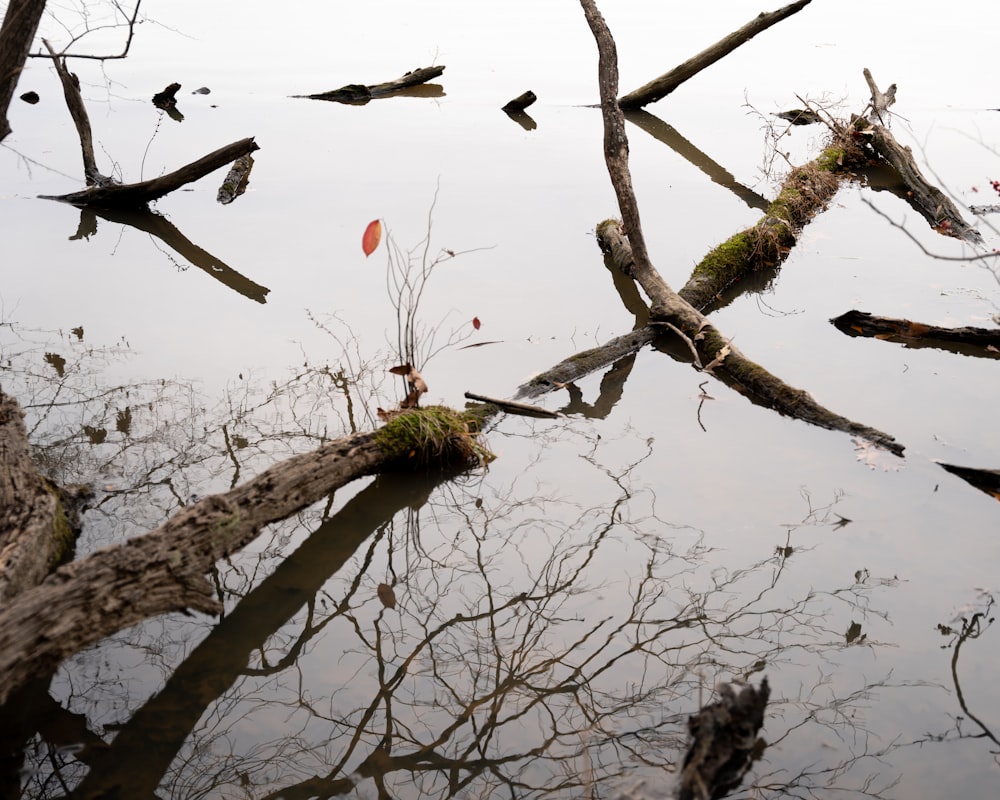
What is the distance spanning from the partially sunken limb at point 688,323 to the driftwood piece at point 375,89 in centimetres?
874

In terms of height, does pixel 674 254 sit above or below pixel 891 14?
below

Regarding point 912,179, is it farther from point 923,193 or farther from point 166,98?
point 166,98

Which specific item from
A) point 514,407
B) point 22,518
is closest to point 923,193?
point 514,407

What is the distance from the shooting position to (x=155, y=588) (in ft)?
12.9

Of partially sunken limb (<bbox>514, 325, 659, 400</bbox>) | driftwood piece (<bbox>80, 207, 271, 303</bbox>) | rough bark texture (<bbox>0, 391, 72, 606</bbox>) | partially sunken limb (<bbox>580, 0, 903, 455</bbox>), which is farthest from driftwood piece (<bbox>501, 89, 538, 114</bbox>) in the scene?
rough bark texture (<bbox>0, 391, 72, 606</bbox>)

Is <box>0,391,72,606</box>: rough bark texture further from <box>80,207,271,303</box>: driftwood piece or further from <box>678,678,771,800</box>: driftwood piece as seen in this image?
<box>80,207,271,303</box>: driftwood piece

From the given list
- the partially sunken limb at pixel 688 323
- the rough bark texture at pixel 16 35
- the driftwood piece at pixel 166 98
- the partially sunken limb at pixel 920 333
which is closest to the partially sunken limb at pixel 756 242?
the partially sunken limb at pixel 688 323

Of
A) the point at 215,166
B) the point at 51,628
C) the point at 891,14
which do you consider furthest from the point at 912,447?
the point at 891,14

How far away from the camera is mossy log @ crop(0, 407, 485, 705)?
3457mm

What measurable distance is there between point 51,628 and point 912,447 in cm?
535

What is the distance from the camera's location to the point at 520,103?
15.4 meters

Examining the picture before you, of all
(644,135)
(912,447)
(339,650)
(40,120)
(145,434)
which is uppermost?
(40,120)

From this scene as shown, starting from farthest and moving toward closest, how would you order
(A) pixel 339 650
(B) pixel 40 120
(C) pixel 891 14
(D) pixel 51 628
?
(C) pixel 891 14
(B) pixel 40 120
(A) pixel 339 650
(D) pixel 51 628

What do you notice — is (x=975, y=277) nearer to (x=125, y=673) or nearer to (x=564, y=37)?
(x=125, y=673)
